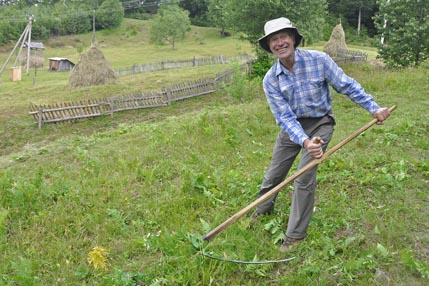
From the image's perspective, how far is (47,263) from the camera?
3.69m

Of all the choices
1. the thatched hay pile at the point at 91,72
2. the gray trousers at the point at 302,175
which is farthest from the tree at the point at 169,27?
the gray trousers at the point at 302,175

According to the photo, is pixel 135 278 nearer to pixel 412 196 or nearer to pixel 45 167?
pixel 412 196

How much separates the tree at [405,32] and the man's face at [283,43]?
16.0 meters

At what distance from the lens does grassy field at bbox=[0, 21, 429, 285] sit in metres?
3.33

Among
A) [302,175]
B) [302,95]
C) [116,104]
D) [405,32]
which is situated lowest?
[116,104]

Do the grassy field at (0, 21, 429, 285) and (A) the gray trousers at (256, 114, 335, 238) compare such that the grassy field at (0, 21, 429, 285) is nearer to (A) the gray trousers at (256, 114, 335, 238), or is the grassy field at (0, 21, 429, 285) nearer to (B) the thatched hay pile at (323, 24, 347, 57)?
(A) the gray trousers at (256, 114, 335, 238)

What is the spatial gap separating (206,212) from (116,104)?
12.3m

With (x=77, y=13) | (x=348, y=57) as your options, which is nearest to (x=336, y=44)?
(x=348, y=57)

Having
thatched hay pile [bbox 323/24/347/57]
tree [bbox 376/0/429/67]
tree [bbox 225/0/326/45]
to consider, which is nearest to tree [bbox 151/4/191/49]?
thatched hay pile [bbox 323/24/347/57]

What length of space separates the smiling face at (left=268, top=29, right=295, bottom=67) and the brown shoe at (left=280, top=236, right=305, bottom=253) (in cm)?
159

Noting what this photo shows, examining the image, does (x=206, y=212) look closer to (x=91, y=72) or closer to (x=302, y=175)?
(x=302, y=175)

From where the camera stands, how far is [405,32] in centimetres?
1738

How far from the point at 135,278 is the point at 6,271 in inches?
49.2

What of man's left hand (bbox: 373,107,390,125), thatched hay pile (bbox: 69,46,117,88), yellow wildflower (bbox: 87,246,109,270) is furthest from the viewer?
thatched hay pile (bbox: 69,46,117,88)
